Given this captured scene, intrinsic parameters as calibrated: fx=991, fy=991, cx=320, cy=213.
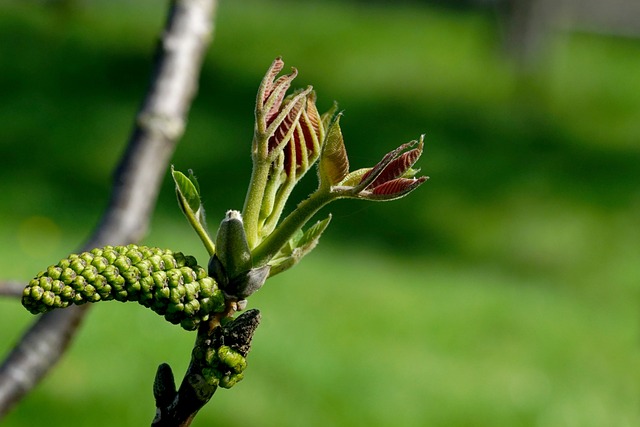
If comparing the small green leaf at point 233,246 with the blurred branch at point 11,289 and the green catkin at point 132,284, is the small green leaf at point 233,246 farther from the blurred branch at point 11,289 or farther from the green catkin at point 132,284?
the blurred branch at point 11,289

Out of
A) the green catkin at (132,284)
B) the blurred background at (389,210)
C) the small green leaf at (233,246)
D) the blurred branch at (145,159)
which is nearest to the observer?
the green catkin at (132,284)

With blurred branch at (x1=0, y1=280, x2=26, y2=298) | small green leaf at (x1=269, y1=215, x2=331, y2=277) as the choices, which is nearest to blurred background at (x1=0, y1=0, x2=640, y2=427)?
blurred branch at (x1=0, y1=280, x2=26, y2=298)

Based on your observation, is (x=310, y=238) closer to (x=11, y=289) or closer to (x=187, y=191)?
(x=187, y=191)

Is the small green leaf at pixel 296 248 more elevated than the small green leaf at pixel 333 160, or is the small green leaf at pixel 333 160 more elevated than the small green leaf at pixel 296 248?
the small green leaf at pixel 333 160

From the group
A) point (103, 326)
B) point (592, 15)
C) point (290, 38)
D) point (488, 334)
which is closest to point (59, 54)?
point (290, 38)

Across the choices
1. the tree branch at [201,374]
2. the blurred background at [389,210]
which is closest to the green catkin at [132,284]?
the tree branch at [201,374]

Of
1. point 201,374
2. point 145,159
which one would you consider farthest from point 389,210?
point 201,374

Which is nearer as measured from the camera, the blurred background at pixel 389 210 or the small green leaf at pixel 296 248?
the small green leaf at pixel 296 248

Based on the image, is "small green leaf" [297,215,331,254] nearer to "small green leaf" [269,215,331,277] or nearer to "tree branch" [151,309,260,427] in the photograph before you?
"small green leaf" [269,215,331,277]
